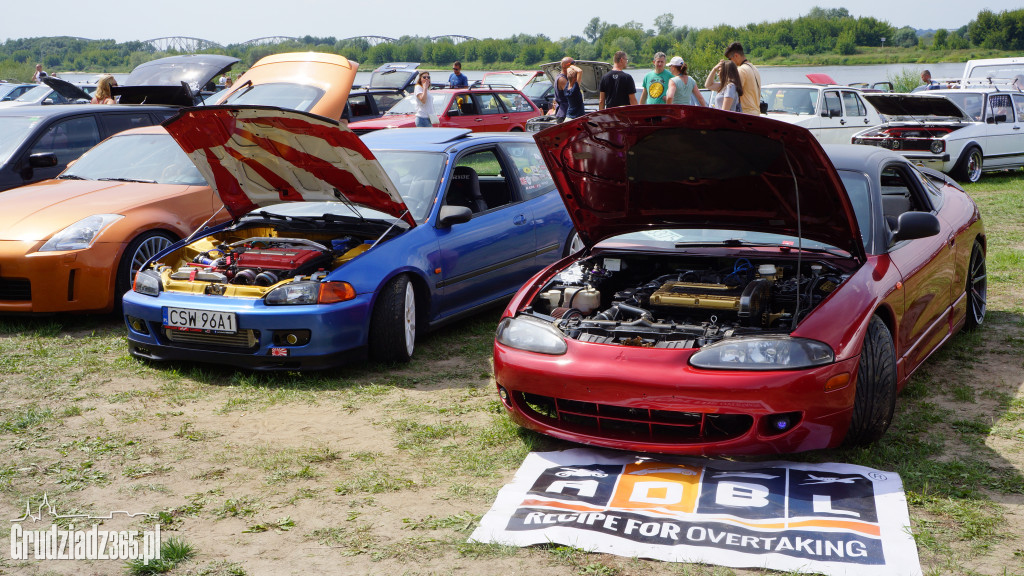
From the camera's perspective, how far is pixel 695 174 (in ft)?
14.7

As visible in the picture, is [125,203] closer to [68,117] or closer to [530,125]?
[68,117]

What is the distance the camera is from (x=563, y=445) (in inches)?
167

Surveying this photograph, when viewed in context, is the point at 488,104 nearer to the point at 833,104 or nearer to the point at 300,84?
the point at 833,104

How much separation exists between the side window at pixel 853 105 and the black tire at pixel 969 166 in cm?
227

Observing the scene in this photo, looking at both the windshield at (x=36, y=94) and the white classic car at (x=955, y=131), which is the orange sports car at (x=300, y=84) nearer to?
the white classic car at (x=955, y=131)

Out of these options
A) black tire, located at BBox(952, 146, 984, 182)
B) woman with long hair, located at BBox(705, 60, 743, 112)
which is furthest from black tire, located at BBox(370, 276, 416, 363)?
black tire, located at BBox(952, 146, 984, 182)

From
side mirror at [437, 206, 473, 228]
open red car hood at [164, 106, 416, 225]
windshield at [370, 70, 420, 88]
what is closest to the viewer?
open red car hood at [164, 106, 416, 225]

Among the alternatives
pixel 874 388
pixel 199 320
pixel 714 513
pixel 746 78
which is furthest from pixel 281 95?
pixel 714 513

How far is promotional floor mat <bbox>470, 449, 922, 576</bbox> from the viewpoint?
310 centimetres

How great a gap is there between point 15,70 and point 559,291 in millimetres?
53049

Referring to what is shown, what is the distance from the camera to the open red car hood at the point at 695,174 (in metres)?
4.01

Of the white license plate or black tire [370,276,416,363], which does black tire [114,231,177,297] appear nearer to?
the white license plate

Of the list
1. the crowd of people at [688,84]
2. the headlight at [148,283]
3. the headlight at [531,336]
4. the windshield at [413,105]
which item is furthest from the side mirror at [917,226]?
the windshield at [413,105]

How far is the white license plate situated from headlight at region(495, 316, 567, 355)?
1.83m
